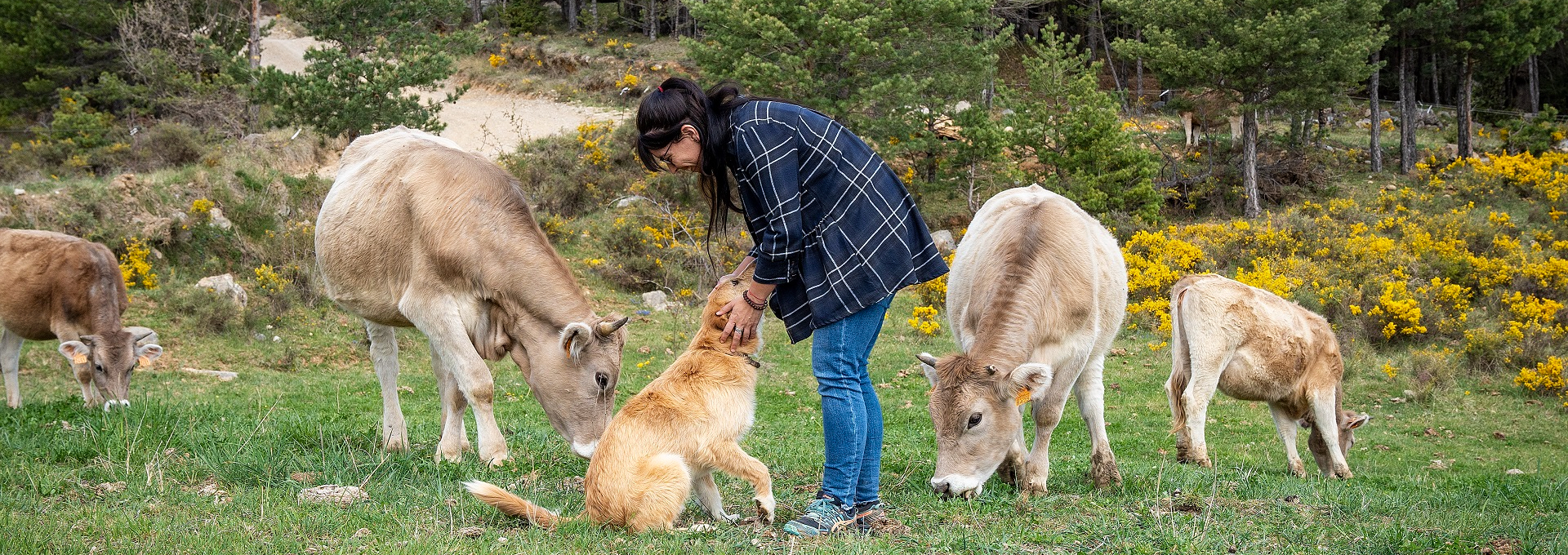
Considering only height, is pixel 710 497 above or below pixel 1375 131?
below

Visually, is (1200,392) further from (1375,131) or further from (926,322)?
(1375,131)

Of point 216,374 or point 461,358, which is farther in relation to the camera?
point 216,374

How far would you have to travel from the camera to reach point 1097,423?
650cm

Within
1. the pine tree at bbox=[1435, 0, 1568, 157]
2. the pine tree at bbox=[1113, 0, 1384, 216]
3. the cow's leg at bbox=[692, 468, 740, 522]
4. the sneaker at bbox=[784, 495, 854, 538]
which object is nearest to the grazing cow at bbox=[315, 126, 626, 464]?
the cow's leg at bbox=[692, 468, 740, 522]

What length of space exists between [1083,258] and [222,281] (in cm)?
1350

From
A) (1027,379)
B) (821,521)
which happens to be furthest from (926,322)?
(821,521)

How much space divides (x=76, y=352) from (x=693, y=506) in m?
7.82

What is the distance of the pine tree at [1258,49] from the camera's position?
882 inches

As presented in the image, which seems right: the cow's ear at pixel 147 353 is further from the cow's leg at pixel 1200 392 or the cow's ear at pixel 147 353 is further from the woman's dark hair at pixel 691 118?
the cow's leg at pixel 1200 392

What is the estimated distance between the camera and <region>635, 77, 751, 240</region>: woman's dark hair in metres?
4.32

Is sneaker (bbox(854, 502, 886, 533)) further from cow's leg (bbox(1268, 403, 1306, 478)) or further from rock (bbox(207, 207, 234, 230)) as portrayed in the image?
rock (bbox(207, 207, 234, 230))

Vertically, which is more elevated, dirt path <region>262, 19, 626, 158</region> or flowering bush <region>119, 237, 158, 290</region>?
dirt path <region>262, 19, 626, 158</region>

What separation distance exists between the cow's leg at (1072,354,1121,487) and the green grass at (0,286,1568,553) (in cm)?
12

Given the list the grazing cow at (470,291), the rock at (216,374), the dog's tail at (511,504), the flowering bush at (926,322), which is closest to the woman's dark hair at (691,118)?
the dog's tail at (511,504)
